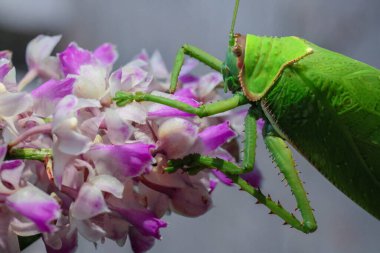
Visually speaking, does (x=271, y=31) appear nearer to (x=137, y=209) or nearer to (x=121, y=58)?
(x=121, y=58)

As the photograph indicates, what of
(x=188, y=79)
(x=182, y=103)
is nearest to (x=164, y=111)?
(x=182, y=103)

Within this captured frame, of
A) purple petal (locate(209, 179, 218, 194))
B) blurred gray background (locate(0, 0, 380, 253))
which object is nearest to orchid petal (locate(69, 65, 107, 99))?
purple petal (locate(209, 179, 218, 194))

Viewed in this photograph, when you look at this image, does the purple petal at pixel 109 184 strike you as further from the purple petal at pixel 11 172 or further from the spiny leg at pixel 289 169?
the spiny leg at pixel 289 169

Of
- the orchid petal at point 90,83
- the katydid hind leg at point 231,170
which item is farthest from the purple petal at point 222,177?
the orchid petal at point 90,83

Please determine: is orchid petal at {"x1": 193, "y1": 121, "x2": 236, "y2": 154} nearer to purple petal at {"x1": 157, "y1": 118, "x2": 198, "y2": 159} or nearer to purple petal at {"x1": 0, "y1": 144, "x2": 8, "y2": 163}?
purple petal at {"x1": 157, "y1": 118, "x2": 198, "y2": 159}

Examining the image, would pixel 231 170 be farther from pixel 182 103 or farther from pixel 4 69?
pixel 4 69
